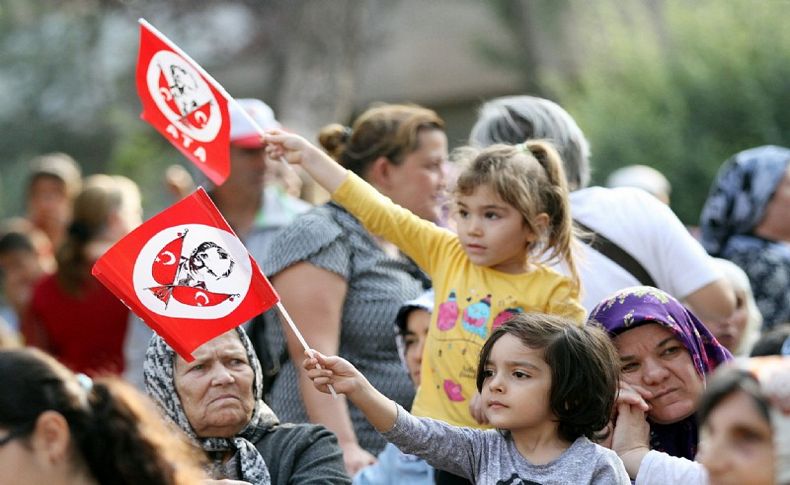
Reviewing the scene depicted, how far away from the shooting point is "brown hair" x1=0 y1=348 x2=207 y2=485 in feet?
11.2

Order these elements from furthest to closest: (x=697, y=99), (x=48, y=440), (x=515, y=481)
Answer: (x=697, y=99)
(x=515, y=481)
(x=48, y=440)

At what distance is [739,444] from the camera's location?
2.92 m

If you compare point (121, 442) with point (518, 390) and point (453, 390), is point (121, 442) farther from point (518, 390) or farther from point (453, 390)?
point (453, 390)

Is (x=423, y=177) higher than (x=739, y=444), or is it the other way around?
(x=739, y=444)

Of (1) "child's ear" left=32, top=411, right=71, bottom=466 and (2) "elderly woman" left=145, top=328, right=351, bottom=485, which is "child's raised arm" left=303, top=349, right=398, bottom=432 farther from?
(1) "child's ear" left=32, top=411, right=71, bottom=466

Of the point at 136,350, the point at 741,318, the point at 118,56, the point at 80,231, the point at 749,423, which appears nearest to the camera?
the point at 749,423

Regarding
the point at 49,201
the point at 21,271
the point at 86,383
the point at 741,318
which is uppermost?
the point at 86,383

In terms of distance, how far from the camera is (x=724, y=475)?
2.93m

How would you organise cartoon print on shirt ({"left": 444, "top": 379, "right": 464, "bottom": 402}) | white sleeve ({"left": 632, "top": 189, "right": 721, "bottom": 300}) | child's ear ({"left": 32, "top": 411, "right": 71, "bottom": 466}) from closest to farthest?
child's ear ({"left": 32, "top": 411, "right": 71, "bottom": 466}) < cartoon print on shirt ({"left": 444, "top": 379, "right": 464, "bottom": 402}) < white sleeve ({"left": 632, "top": 189, "right": 721, "bottom": 300})

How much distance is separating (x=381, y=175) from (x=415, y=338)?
81 cm

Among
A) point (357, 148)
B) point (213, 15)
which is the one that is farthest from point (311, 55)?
point (357, 148)

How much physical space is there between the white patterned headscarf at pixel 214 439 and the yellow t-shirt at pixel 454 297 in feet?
1.84

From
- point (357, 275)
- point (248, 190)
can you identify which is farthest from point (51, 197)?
point (357, 275)

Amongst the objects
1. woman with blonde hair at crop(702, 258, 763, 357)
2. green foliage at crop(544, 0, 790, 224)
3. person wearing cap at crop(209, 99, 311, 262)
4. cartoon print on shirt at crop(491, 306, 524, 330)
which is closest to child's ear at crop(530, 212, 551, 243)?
cartoon print on shirt at crop(491, 306, 524, 330)
